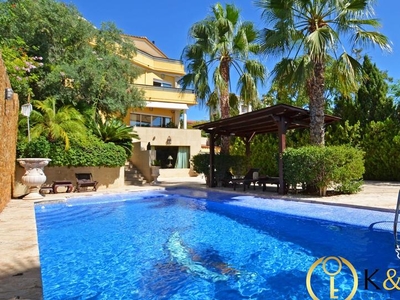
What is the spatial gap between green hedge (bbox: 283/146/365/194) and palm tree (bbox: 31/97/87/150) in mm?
11280

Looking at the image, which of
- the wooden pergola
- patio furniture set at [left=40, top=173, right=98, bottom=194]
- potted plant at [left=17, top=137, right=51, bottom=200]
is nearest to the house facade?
patio furniture set at [left=40, top=173, right=98, bottom=194]

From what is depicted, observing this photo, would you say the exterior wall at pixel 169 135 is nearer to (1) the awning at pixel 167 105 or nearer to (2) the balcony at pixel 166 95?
(1) the awning at pixel 167 105

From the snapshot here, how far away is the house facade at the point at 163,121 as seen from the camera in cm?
2527

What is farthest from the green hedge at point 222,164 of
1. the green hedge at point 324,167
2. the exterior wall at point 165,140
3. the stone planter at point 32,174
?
the stone planter at point 32,174

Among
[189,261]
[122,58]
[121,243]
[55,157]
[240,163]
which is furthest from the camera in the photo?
[122,58]

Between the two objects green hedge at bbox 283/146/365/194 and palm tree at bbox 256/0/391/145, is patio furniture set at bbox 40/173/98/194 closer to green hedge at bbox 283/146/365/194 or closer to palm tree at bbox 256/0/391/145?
green hedge at bbox 283/146/365/194

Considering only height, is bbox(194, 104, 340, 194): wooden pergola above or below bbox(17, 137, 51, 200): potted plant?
above

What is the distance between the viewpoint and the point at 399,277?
16.3ft

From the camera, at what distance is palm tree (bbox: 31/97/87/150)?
48.9 ft

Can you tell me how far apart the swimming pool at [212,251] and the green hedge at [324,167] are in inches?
64.5

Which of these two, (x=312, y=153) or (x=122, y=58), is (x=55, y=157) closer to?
(x=122, y=58)

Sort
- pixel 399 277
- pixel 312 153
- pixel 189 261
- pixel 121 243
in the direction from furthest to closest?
pixel 312 153 < pixel 121 243 < pixel 189 261 < pixel 399 277

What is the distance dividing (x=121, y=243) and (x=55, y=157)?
33.6ft

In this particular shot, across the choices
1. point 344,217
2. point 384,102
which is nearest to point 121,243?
point 344,217
